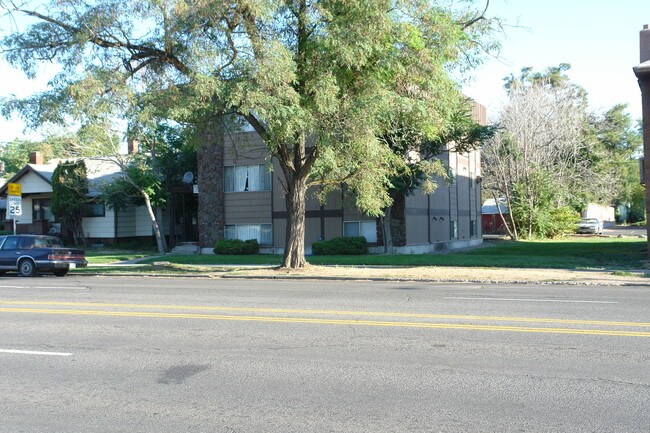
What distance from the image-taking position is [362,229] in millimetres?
33688

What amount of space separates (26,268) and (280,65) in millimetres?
12438

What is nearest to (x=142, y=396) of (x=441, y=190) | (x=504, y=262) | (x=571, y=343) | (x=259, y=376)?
(x=259, y=376)

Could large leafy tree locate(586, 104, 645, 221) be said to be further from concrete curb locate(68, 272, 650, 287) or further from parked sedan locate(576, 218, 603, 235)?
concrete curb locate(68, 272, 650, 287)

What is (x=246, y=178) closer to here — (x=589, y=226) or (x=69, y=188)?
(x=69, y=188)

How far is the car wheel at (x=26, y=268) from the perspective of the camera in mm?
23531

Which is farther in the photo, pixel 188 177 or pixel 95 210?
pixel 95 210

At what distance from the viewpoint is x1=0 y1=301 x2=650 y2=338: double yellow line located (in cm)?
1038

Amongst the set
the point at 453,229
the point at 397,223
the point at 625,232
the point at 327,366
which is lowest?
the point at 327,366

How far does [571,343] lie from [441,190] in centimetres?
3036

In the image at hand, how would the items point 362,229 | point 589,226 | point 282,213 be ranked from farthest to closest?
point 589,226 < point 282,213 < point 362,229

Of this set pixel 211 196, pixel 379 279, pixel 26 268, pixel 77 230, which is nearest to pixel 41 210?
pixel 77 230

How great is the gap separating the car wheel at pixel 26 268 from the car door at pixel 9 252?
26 centimetres

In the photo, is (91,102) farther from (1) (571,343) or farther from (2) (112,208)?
(2) (112,208)

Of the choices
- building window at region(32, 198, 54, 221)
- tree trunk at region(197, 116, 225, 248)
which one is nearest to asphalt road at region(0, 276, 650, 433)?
tree trunk at region(197, 116, 225, 248)
